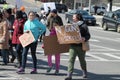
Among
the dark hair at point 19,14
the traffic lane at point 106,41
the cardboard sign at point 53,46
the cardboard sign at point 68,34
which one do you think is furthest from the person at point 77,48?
the traffic lane at point 106,41

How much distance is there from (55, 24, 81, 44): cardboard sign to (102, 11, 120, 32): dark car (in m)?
25.8

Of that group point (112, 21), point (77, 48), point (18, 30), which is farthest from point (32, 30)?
point (112, 21)

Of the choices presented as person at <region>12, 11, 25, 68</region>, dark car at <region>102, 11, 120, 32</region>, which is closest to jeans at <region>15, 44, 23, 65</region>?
person at <region>12, 11, 25, 68</region>

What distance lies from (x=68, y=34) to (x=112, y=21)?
88.5 ft

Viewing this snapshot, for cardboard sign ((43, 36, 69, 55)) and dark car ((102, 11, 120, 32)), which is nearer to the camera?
cardboard sign ((43, 36, 69, 55))

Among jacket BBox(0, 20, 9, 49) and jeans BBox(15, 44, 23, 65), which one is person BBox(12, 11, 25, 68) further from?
jacket BBox(0, 20, 9, 49)

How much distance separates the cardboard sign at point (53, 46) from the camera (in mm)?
13219

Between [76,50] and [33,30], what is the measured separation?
1.67 m

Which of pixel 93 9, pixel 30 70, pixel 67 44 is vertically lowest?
pixel 93 9

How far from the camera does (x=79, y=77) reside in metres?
12.9

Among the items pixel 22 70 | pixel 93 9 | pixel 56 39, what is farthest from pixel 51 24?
pixel 93 9

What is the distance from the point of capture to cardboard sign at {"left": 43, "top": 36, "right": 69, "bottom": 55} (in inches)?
520

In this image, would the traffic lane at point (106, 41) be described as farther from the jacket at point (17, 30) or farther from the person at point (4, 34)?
the jacket at point (17, 30)

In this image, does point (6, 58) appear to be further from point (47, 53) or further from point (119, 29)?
point (119, 29)
